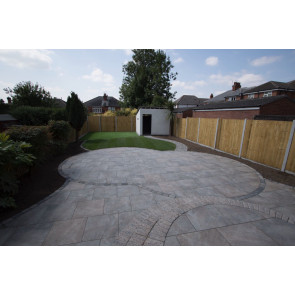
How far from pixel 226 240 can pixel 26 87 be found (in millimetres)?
23275

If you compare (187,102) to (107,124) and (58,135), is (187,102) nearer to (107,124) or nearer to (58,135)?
(107,124)

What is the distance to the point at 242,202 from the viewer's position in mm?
3609

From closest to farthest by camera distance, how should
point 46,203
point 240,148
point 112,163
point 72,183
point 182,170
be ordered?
point 46,203 → point 72,183 → point 182,170 → point 112,163 → point 240,148

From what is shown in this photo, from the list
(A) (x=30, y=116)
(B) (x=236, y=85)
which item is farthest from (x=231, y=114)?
(B) (x=236, y=85)

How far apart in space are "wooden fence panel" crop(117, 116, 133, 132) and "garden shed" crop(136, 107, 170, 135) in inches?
195

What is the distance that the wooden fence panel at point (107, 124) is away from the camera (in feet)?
65.9

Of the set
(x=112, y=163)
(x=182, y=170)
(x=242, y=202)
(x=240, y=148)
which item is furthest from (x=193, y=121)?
(x=242, y=202)

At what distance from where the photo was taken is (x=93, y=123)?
20078 millimetres

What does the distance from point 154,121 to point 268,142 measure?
1082cm

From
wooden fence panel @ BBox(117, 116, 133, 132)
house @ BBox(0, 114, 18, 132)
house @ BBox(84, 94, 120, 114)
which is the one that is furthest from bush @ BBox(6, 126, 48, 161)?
house @ BBox(84, 94, 120, 114)

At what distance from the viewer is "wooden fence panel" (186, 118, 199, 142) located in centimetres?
1152

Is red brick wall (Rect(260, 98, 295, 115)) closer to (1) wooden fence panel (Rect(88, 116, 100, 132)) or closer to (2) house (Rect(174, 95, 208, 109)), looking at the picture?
(1) wooden fence panel (Rect(88, 116, 100, 132))

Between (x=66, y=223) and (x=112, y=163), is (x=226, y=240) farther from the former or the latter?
(x=112, y=163)

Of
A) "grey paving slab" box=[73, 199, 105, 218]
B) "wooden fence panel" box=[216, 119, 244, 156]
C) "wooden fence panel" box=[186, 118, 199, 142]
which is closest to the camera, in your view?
"grey paving slab" box=[73, 199, 105, 218]
